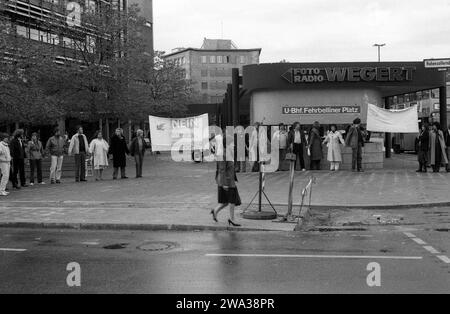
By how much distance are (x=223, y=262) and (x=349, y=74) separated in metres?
17.3

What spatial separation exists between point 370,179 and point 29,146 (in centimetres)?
1156

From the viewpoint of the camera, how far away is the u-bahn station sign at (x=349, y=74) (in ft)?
74.9

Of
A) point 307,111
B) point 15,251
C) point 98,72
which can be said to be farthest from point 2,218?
point 98,72

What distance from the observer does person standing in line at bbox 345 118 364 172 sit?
19.9 metres

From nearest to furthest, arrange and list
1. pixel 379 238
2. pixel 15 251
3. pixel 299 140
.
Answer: pixel 15 251 → pixel 379 238 → pixel 299 140

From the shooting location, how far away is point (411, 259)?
23.8 feet

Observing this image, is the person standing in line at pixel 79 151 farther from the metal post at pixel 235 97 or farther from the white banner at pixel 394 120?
the white banner at pixel 394 120

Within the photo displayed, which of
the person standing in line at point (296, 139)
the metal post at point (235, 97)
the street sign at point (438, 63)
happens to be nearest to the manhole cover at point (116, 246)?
the street sign at point (438, 63)

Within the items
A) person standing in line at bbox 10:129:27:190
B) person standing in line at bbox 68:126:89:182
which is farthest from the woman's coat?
person standing in line at bbox 10:129:27:190

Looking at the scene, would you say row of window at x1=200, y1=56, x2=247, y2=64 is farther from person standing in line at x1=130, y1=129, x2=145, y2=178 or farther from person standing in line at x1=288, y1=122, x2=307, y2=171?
person standing in line at x1=288, y1=122, x2=307, y2=171

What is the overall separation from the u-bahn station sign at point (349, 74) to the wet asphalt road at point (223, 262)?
1384 cm

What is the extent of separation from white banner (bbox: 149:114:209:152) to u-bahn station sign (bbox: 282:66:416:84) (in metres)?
5.24

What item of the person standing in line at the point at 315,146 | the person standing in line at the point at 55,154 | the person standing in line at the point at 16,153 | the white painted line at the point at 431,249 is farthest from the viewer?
the person standing in line at the point at 315,146
